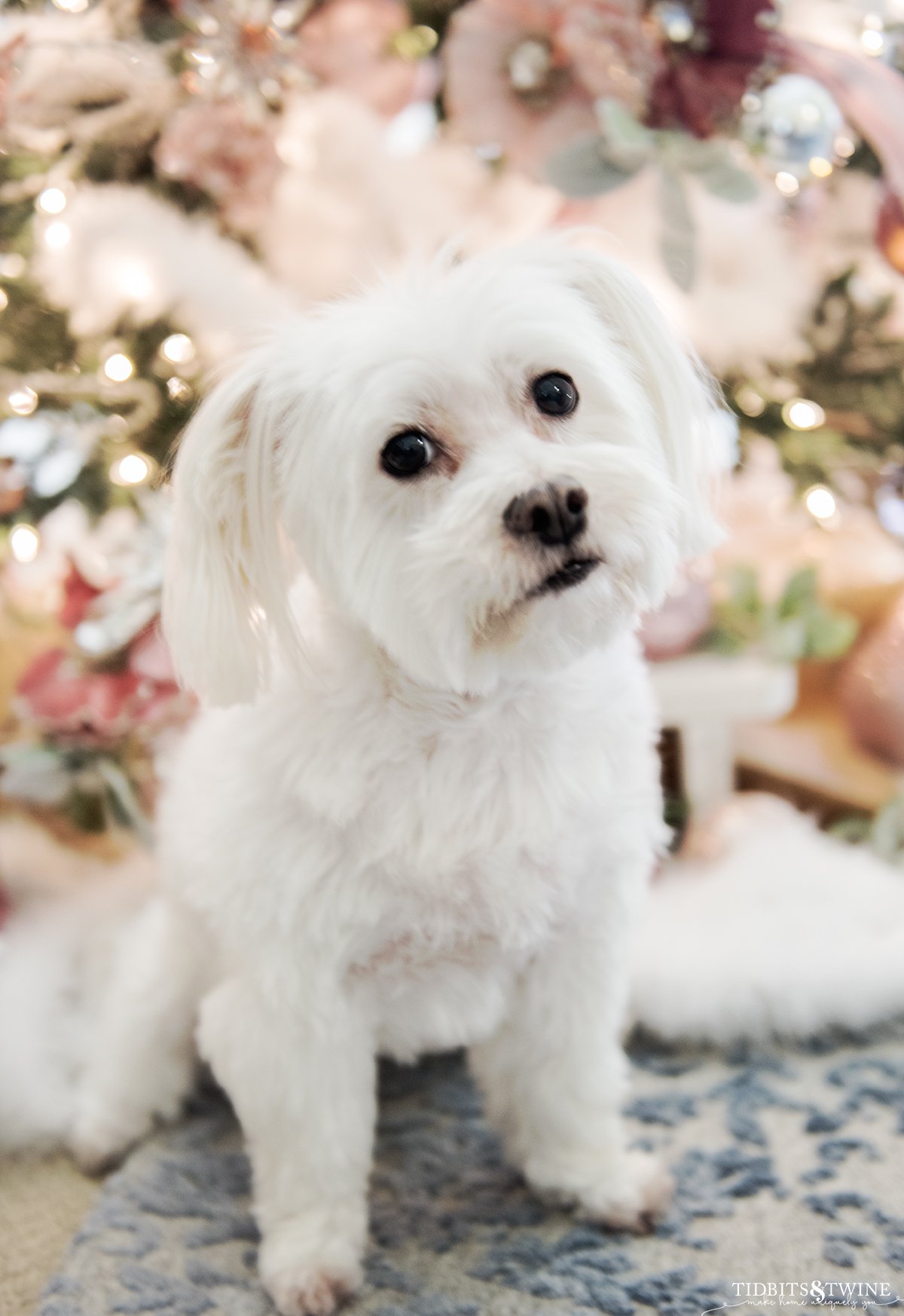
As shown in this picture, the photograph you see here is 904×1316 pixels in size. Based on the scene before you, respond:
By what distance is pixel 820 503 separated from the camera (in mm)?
1442

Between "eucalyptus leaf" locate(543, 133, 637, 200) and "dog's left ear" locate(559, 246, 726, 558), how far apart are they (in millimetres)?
354

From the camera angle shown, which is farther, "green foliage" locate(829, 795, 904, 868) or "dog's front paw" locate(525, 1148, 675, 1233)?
"green foliage" locate(829, 795, 904, 868)

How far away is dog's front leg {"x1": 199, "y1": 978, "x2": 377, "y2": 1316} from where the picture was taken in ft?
2.75

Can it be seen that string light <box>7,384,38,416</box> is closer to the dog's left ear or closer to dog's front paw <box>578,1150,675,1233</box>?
the dog's left ear

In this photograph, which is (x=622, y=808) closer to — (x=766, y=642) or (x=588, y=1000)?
(x=588, y=1000)

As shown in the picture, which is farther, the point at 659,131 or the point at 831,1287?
the point at 659,131

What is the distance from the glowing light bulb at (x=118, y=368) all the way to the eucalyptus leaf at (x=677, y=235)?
622 mm

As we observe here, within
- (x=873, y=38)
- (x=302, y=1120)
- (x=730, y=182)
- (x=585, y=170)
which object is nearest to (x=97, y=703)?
(x=302, y=1120)

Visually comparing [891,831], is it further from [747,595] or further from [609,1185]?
[609,1185]

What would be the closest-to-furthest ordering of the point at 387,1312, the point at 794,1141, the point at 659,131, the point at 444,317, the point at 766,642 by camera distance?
the point at 444,317 → the point at 387,1312 → the point at 794,1141 → the point at 659,131 → the point at 766,642

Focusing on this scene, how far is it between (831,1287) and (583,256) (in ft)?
2.70

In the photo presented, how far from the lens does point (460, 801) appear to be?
790mm

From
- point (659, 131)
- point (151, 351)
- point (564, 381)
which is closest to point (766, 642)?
point (659, 131)

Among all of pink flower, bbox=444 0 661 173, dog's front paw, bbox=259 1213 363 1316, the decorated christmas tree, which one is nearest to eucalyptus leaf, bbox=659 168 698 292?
the decorated christmas tree
